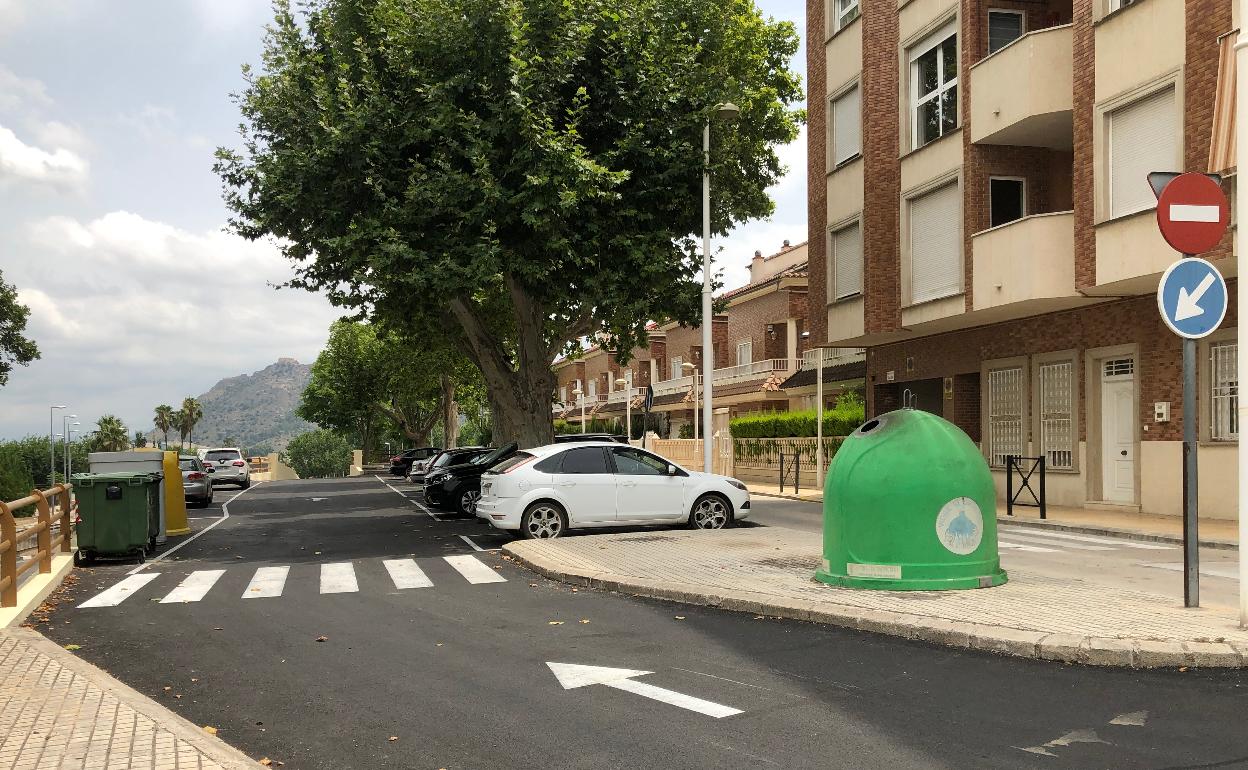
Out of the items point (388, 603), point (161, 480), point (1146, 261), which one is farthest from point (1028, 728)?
point (161, 480)

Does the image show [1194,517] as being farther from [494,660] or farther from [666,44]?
[666,44]

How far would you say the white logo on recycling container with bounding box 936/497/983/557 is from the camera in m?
9.47

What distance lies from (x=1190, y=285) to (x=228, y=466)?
132 feet

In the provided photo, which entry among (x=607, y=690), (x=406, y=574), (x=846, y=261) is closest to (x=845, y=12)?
(x=846, y=261)

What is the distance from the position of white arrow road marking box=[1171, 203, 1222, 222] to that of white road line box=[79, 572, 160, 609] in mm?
10850

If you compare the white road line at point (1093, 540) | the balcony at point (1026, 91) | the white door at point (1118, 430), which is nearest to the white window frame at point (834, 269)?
the balcony at point (1026, 91)

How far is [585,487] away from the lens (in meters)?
16.5

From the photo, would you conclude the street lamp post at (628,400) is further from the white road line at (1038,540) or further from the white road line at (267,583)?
the white road line at (267,583)

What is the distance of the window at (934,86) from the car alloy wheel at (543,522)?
12.9 metres

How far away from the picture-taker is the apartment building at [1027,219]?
17.4m

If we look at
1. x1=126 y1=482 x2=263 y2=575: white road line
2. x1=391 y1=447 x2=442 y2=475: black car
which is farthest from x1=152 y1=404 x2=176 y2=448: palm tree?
x1=126 y1=482 x2=263 y2=575: white road line

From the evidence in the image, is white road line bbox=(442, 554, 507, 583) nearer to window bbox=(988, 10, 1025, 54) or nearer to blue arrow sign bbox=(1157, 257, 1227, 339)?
blue arrow sign bbox=(1157, 257, 1227, 339)

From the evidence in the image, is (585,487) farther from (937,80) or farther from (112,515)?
(937,80)

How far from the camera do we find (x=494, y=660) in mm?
7680
